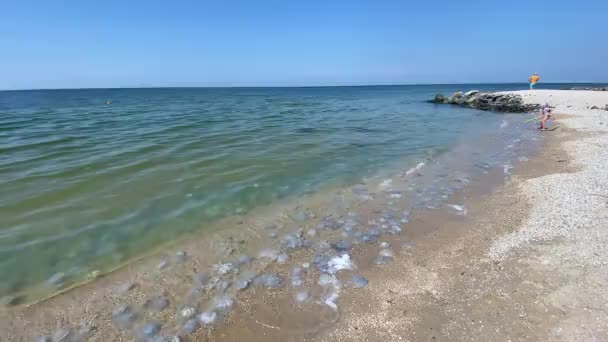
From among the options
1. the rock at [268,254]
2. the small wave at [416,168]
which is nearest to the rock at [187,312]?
the rock at [268,254]

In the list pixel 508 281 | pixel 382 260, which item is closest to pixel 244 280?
pixel 382 260

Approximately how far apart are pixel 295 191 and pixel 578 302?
19.5ft

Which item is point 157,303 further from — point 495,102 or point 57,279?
point 495,102

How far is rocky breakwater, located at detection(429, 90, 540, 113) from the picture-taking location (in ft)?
98.9

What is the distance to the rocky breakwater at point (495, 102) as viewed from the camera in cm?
3014

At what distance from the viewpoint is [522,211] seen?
6.63m

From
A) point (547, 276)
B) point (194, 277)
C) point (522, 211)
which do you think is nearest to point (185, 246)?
point (194, 277)

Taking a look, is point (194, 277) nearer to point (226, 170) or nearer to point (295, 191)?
point (295, 191)

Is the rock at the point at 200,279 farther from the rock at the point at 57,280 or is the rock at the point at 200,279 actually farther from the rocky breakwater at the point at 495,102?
the rocky breakwater at the point at 495,102

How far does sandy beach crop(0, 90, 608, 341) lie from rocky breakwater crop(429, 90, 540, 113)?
92.3ft

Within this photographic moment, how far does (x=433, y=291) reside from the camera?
14.1 feet

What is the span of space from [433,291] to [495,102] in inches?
1400

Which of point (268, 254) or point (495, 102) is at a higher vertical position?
point (495, 102)

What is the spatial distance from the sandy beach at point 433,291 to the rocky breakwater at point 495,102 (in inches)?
1108
